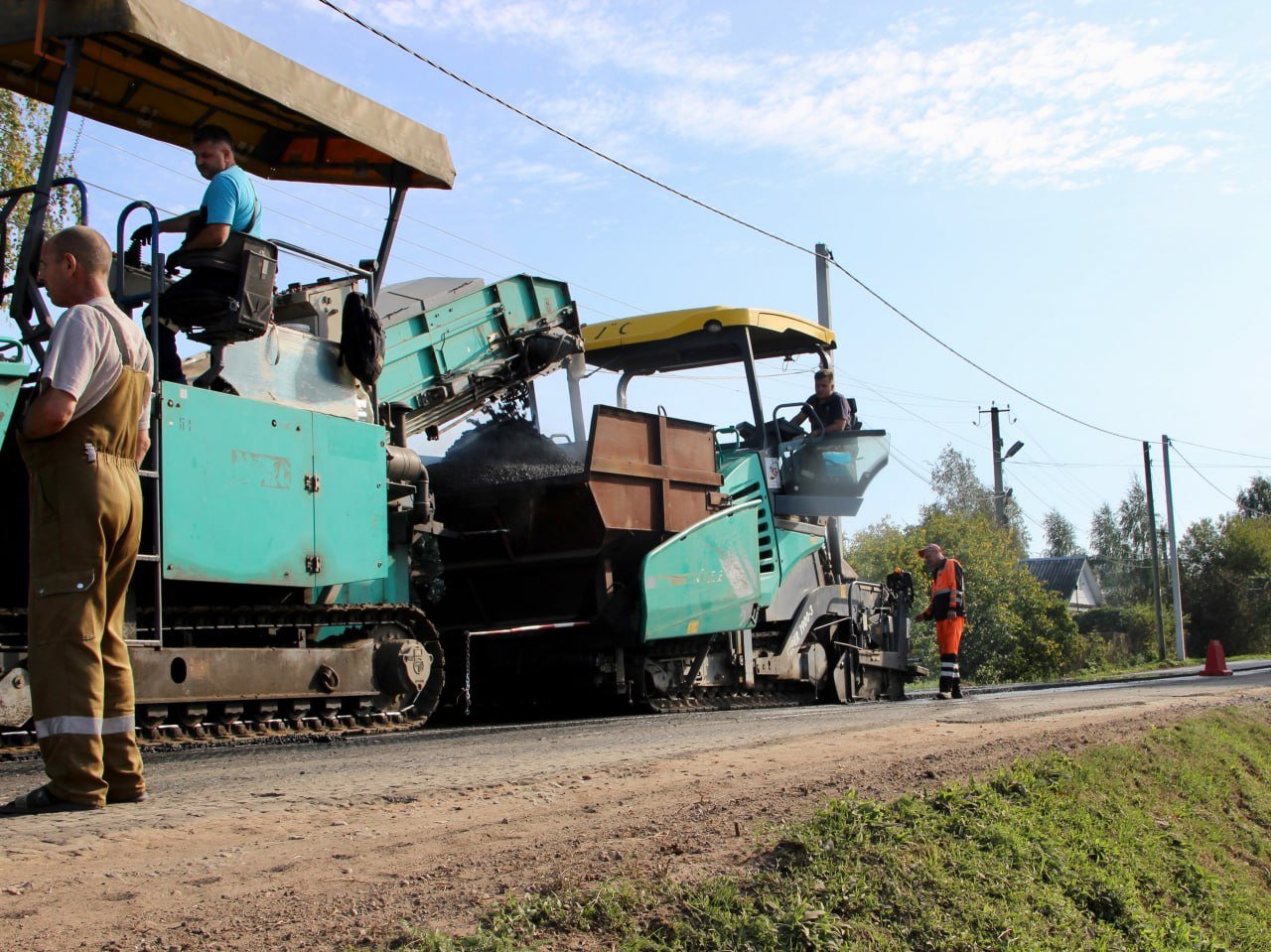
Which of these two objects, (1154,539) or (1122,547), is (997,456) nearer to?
(1154,539)

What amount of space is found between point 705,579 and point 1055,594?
129ft

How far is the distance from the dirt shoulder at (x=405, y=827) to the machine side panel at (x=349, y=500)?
3.87 ft

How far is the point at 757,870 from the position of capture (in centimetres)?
355

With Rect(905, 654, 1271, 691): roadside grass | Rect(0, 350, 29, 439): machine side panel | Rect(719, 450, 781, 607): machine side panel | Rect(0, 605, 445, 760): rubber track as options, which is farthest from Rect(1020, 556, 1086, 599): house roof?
Rect(0, 350, 29, 439): machine side panel

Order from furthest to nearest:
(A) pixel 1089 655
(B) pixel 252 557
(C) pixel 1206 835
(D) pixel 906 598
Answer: (A) pixel 1089 655 → (D) pixel 906 598 → (B) pixel 252 557 → (C) pixel 1206 835

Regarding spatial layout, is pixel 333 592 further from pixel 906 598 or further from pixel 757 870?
pixel 906 598

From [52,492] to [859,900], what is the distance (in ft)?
9.35

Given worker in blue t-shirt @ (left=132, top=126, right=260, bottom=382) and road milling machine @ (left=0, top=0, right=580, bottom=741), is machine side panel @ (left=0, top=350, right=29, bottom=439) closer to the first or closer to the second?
road milling machine @ (left=0, top=0, right=580, bottom=741)

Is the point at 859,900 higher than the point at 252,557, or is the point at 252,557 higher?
the point at 252,557

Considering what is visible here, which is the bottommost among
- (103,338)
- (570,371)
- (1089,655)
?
(1089,655)

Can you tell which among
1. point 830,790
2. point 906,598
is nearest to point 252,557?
point 830,790

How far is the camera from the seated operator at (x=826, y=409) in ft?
41.1

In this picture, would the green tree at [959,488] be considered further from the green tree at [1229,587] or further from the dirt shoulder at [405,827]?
the dirt shoulder at [405,827]

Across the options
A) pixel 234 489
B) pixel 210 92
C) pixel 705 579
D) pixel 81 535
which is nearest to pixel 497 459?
pixel 705 579
